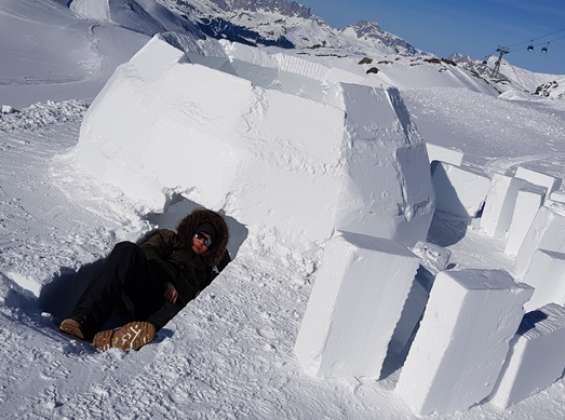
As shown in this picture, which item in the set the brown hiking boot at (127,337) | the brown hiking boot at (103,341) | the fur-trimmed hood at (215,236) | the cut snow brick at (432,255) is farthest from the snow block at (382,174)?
the brown hiking boot at (103,341)

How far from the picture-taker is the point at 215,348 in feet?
10.4

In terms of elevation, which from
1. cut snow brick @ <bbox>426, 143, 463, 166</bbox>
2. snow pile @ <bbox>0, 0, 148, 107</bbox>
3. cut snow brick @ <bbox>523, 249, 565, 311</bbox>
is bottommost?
snow pile @ <bbox>0, 0, 148, 107</bbox>

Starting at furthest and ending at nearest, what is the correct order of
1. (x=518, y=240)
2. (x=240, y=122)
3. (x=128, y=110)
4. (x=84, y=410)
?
1. (x=518, y=240)
2. (x=128, y=110)
3. (x=240, y=122)
4. (x=84, y=410)

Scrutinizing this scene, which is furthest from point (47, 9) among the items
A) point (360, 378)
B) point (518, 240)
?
point (360, 378)

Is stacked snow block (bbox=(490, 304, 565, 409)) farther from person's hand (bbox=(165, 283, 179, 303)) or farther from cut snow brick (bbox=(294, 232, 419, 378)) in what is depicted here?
person's hand (bbox=(165, 283, 179, 303))

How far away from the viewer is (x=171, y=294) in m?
3.81

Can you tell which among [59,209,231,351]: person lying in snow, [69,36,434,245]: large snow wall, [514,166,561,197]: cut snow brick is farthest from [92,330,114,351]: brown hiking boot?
[514,166,561,197]: cut snow brick

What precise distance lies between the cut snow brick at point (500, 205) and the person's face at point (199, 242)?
13.1 feet

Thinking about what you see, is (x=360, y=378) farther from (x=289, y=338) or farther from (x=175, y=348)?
(x=175, y=348)

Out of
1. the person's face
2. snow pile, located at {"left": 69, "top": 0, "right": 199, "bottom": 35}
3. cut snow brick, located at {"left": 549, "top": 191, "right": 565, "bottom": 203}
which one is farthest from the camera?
snow pile, located at {"left": 69, "top": 0, "right": 199, "bottom": 35}

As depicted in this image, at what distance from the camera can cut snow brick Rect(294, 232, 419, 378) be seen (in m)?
2.88

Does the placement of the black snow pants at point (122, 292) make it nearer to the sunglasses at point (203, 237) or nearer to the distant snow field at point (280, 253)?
the distant snow field at point (280, 253)

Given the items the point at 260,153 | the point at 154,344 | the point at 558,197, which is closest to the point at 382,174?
the point at 260,153

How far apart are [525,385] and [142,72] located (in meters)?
4.06
